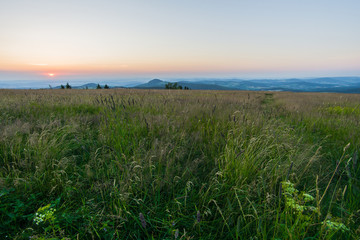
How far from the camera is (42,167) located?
6.88ft

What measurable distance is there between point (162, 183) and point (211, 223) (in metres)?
0.68

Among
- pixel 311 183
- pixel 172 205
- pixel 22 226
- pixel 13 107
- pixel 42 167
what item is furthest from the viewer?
pixel 13 107

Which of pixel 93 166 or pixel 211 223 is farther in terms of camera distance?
pixel 93 166

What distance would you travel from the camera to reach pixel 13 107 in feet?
16.9

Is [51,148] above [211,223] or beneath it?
above

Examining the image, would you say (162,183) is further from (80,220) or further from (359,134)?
(359,134)

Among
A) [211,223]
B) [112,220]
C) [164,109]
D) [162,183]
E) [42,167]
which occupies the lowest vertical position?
[211,223]

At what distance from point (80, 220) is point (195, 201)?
119 cm

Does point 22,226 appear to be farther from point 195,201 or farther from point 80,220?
point 195,201

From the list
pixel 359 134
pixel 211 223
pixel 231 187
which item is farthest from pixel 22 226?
pixel 359 134

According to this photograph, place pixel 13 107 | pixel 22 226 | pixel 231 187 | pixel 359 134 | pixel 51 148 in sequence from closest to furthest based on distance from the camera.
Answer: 1. pixel 22 226
2. pixel 231 187
3. pixel 51 148
4. pixel 359 134
5. pixel 13 107

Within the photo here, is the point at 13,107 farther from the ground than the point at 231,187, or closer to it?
farther from the ground

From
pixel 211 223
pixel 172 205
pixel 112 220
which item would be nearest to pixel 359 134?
pixel 211 223

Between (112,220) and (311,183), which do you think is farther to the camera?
(311,183)
